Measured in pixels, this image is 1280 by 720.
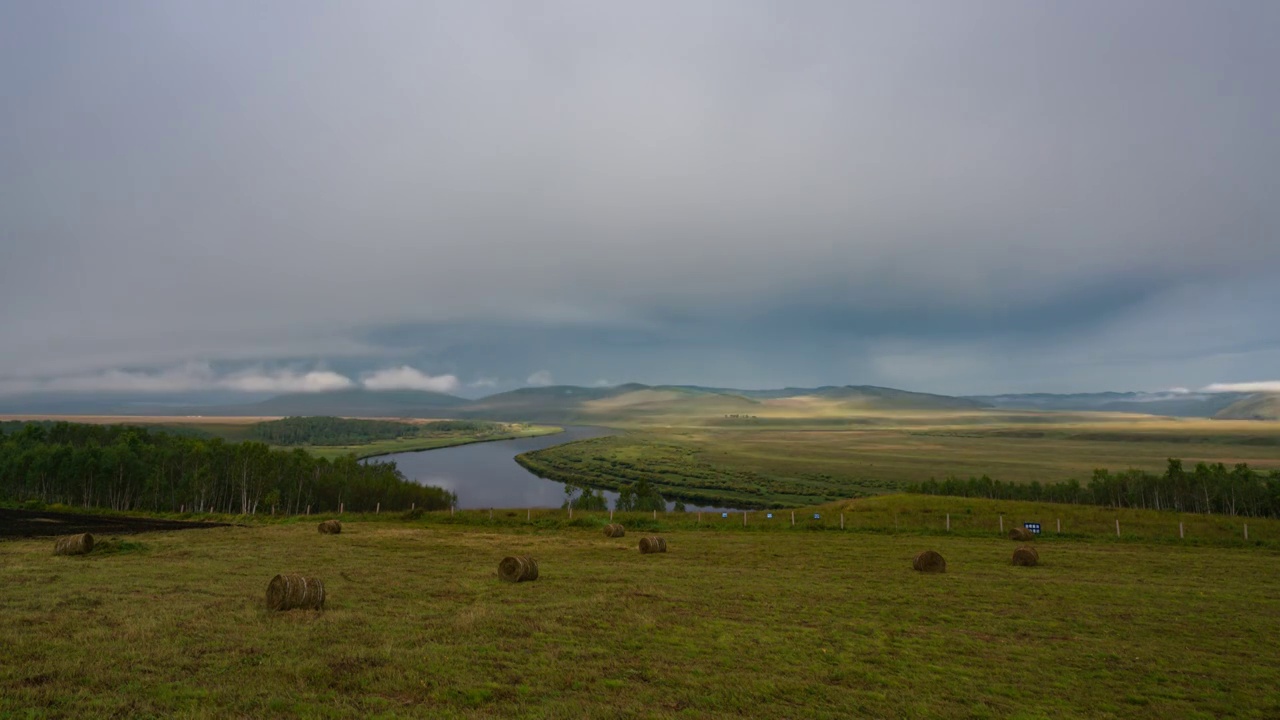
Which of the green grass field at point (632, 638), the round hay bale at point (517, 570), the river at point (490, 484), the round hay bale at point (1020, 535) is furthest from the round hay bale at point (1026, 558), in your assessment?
the river at point (490, 484)

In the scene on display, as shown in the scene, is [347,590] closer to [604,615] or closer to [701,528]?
[604,615]

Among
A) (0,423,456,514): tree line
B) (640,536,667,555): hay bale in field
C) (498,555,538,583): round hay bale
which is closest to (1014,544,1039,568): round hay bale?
(640,536,667,555): hay bale in field

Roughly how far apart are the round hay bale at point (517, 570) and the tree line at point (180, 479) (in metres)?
64.4

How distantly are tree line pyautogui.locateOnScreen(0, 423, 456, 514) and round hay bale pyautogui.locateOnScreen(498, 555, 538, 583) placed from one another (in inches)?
2537

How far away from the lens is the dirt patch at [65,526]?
1243 inches

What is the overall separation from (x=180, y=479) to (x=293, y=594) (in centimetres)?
8742

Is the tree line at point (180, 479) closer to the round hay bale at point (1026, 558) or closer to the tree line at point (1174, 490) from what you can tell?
the round hay bale at point (1026, 558)

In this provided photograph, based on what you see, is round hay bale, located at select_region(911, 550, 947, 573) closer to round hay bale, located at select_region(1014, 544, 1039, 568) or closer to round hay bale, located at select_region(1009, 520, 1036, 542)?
round hay bale, located at select_region(1014, 544, 1039, 568)

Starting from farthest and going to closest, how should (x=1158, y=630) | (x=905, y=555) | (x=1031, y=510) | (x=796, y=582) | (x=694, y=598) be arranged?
(x=1031, y=510) < (x=905, y=555) < (x=796, y=582) < (x=694, y=598) < (x=1158, y=630)

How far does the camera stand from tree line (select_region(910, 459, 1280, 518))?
85.7 metres

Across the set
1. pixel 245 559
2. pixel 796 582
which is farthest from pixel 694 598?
pixel 245 559

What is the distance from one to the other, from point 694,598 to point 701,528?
78.5 ft

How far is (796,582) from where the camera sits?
21.4 m

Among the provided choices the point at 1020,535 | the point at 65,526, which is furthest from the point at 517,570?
the point at 65,526
